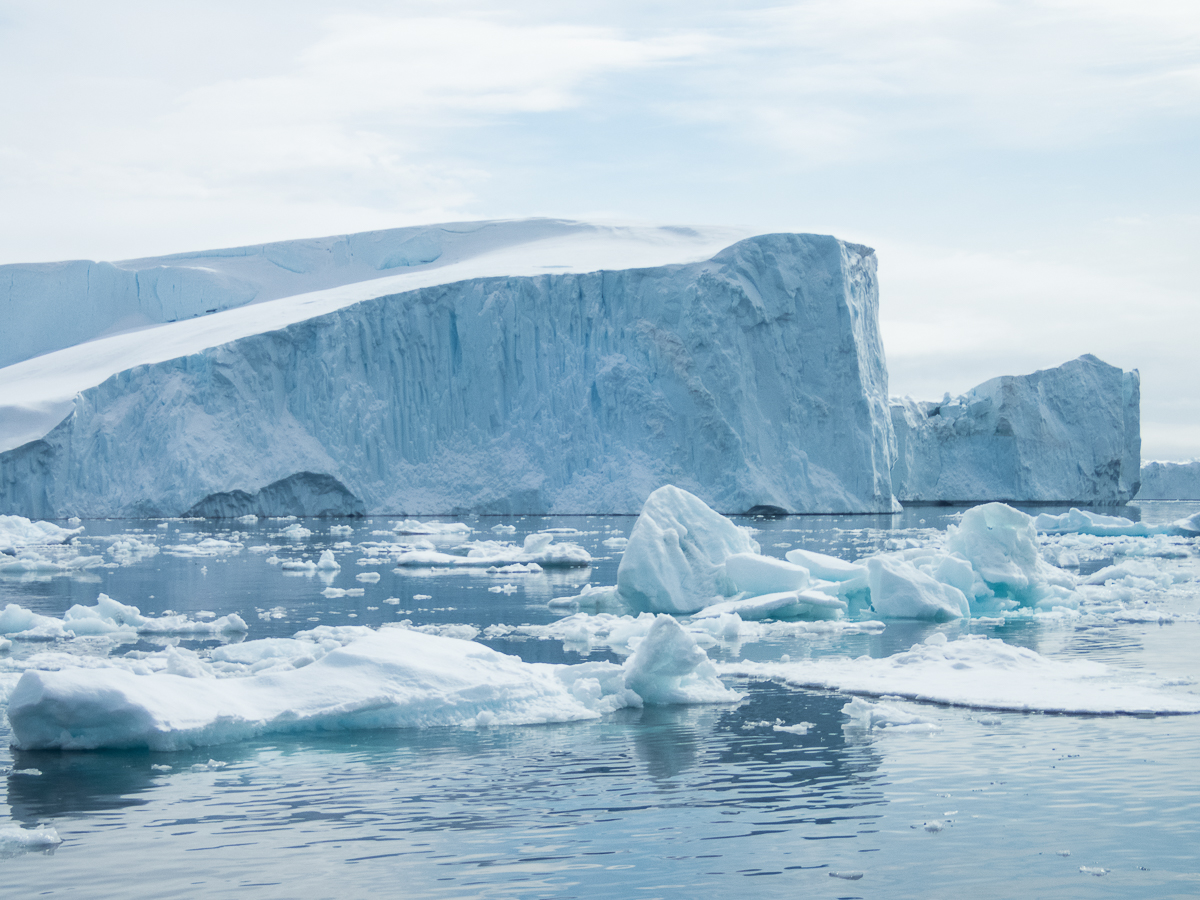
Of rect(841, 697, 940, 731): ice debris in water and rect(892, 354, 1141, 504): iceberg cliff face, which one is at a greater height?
rect(892, 354, 1141, 504): iceberg cliff face

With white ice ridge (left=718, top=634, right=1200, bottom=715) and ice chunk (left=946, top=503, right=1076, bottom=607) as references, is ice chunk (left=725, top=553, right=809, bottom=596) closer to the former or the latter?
ice chunk (left=946, top=503, right=1076, bottom=607)

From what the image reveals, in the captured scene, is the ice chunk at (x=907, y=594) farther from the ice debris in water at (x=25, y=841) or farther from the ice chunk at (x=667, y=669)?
the ice debris in water at (x=25, y=841)

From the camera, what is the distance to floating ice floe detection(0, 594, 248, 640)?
35.0ft

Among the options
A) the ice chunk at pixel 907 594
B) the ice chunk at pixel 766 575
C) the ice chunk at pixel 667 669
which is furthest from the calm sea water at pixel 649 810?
the ice chunk at pixel 766 575

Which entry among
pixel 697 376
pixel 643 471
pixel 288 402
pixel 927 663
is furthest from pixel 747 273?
pixel 927 663

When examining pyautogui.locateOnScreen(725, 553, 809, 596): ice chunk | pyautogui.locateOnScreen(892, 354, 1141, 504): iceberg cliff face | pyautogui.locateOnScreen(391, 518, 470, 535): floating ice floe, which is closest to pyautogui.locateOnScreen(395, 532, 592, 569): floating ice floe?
pyautogui.locateOnScreen(725, 553, 809, 596): ice chunk

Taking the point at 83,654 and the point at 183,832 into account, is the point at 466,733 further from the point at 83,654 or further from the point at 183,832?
the point at 83,654

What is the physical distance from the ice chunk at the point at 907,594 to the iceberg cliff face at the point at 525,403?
21.1 meters

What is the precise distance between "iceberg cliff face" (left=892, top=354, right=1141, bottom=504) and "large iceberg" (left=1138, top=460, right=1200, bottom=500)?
1490cm

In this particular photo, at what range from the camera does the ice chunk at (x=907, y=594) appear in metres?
12.3

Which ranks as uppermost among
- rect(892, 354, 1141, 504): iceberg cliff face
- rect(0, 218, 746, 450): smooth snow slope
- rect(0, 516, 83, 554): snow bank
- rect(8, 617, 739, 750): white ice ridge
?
rect(0, 218, 746, 450): smooth snow slope

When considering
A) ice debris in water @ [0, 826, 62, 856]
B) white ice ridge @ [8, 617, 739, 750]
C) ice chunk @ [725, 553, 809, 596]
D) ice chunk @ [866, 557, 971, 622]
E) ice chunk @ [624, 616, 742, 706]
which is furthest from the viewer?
ice chunk @ [725, 553, 809, 596]

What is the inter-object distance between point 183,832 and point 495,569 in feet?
44.0

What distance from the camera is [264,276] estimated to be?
47.9m
